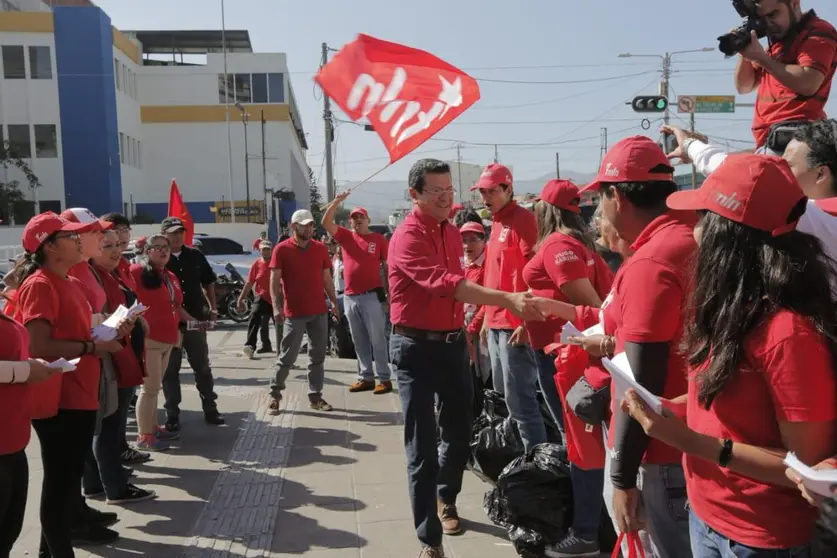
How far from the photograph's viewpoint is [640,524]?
2.50m

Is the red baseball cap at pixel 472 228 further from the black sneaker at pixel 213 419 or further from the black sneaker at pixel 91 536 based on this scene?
the black sneaker at pixel 91 536

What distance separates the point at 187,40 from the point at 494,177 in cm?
5472

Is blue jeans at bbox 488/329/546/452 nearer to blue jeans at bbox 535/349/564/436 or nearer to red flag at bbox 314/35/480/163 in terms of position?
blue jeans at bbox 535/349/564/436

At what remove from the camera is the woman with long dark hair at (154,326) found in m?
6.50

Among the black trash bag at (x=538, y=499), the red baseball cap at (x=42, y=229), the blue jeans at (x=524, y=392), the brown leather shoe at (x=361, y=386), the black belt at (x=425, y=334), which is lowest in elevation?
the brown leather shoe at (x=361, y=386)

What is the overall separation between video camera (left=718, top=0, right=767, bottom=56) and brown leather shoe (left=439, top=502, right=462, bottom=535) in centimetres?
303

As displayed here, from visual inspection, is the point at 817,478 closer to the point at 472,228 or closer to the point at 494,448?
the point at 494,448

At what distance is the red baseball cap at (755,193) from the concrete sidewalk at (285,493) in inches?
116

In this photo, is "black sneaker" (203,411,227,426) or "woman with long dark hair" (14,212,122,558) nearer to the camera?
"woman with long dark hair" (14,212,122,558)

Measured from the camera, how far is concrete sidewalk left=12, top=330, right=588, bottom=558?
450 cm

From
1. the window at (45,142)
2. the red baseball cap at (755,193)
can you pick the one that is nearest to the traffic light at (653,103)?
the red baseball cap at (755,193)

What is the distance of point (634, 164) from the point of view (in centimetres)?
265

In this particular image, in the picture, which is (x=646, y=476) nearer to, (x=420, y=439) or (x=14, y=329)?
(x=420, y=439)

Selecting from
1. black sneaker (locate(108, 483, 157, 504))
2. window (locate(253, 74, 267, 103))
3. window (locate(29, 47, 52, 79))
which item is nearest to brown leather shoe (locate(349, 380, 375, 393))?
black sneaker (locate(108, 483, 157, 504))
